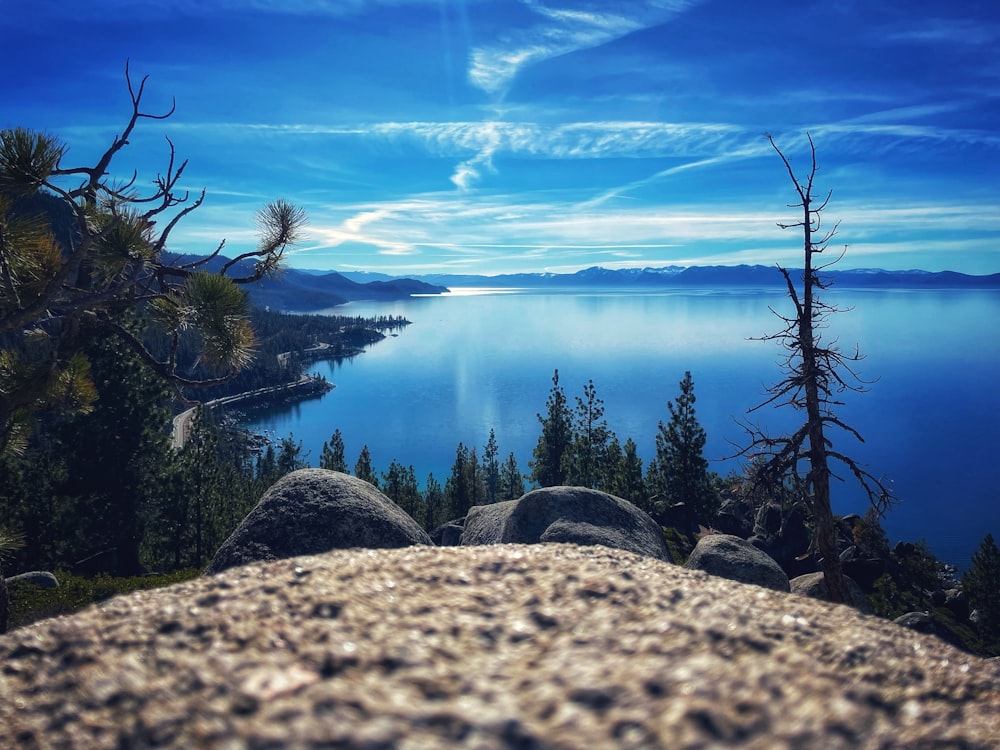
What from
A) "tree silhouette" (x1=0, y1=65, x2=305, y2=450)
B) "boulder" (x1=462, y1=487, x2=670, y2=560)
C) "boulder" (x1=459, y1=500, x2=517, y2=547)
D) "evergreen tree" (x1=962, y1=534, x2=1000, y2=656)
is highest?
"tree silhouette" (x1=0, y1=65, x2=305, y2=450)

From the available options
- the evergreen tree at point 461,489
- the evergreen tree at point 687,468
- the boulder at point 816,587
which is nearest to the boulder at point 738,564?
the boulder at point 816,587

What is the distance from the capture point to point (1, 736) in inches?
98.3

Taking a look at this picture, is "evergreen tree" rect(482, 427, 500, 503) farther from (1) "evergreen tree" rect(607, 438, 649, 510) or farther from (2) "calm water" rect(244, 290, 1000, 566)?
(1) "evergreen tree" rect(607, 438, 649, 510)

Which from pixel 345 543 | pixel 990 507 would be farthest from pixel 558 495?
pixel 990 507

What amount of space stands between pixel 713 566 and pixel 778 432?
3953 inches

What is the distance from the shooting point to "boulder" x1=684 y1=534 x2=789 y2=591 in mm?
15312

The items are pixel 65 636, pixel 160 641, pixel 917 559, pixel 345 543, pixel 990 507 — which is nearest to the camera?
pixel 160 641

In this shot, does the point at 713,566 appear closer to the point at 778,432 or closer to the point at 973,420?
the point at 778,432

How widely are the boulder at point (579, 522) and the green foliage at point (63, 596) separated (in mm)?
7856

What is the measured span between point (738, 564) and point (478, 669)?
48.1ft

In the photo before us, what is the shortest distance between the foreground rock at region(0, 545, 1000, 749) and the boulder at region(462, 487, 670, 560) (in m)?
10.4

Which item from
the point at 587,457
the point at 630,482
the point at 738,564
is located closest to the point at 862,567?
the point at 630,482

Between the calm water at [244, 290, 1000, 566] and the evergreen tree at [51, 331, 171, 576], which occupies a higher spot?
the evergreen tree at [51, 331, 171, 576]

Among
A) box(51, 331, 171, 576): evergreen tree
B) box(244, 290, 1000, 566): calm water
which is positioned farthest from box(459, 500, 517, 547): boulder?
box(244, 290, 1000, 566): calm water
